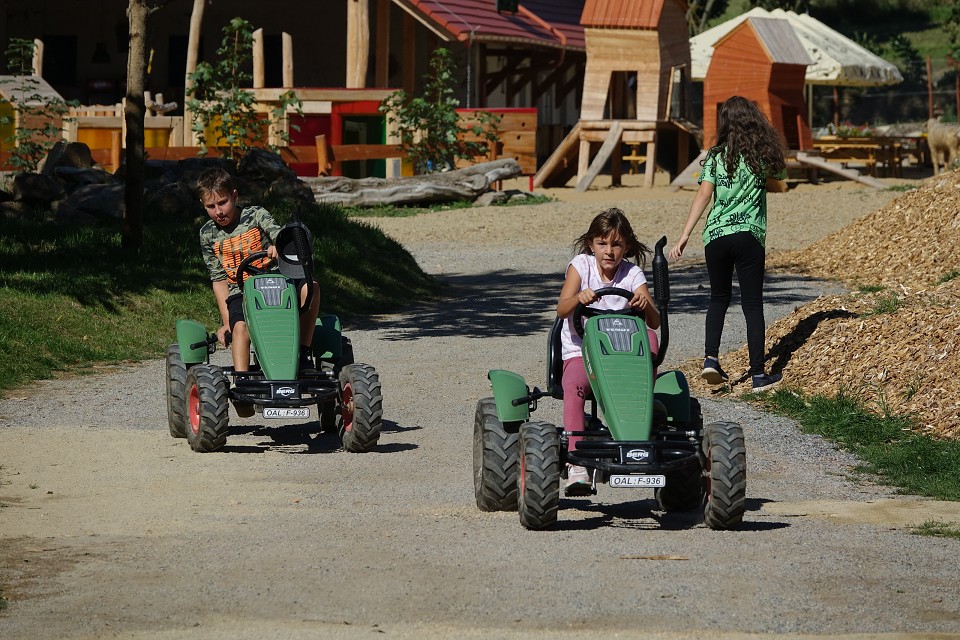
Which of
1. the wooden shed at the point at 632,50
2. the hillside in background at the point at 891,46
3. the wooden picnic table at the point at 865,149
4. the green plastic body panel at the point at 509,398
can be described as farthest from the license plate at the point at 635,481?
the hillside in background at the point at 891,46

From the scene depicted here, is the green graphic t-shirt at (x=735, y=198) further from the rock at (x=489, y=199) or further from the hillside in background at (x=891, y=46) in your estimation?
the hillside in background at (x=891, y=46)

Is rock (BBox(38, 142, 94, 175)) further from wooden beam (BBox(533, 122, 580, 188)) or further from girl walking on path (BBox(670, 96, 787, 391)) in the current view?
wooden beam (BBox(533, 122, 580, 188))

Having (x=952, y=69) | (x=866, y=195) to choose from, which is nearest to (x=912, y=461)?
(x=866, y=195)

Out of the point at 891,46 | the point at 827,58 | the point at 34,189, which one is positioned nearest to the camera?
the point at 34,189

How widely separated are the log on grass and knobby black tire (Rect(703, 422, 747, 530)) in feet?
58.9

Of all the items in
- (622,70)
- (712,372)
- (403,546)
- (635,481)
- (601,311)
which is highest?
(622,70)

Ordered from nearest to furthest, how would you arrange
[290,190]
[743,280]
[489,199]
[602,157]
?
1. [743,280]
2. [290,190]
3. [489,199]
4. [602,157]

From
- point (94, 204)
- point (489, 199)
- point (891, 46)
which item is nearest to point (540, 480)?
point (94, 204)

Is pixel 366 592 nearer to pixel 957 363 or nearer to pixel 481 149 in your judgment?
pixel 957 363

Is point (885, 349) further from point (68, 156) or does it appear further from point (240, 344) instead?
point (68, 156)

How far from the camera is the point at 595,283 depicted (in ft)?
22.5

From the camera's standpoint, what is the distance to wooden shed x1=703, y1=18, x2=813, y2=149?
91.2 feet

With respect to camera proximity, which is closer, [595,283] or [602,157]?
[595,283]

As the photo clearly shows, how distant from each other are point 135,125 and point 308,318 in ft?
20.8
